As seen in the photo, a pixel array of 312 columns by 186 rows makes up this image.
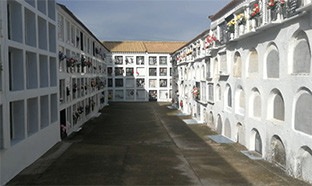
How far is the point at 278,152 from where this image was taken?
14.8m

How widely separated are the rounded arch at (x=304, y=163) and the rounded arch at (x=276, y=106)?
2.46 meters

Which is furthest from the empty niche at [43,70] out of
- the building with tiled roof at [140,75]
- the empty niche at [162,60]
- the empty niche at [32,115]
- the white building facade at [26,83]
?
the empty niche at [162,60]

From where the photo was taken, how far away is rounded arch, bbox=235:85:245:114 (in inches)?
785

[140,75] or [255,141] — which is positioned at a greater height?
[140,75]

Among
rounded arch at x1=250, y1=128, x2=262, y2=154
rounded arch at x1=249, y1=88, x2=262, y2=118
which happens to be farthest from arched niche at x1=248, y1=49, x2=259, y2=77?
rounded arch at x1=250, y1=128, x2=262, y2=154

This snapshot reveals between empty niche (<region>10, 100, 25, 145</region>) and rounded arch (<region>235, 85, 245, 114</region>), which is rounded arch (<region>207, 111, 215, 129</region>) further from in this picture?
empty niche (<region>10, 100, 25, 145</region>)

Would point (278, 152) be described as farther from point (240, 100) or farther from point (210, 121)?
point (210, 121)

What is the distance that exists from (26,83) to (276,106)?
507 inches

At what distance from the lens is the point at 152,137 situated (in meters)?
23.2

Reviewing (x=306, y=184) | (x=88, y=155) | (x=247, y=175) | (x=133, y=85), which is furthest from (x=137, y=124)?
(x=133, y=85)

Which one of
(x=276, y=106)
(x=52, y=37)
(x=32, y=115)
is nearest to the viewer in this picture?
(x=276, y=106)

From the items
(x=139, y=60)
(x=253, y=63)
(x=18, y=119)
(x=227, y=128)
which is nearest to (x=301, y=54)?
(x=253, y=63)

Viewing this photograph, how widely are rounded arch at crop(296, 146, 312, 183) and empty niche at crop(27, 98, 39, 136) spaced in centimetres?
1320

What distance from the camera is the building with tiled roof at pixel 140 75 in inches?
2311
